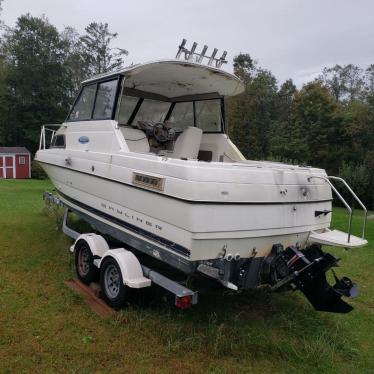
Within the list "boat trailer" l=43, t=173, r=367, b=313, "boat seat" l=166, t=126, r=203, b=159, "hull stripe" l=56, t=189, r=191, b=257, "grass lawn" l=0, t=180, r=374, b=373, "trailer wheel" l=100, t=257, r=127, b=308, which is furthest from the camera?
"boat seat" l=166, t=126, r=203, b=159

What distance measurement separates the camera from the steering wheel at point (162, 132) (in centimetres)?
654

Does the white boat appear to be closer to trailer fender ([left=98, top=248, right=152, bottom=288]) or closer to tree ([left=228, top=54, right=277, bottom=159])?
trailer fender ([left=98, top=248, right=152, bottom=288])

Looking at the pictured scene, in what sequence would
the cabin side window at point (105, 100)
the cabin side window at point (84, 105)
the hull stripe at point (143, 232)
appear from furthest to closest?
the cabin side window at point (84, 105) → the cabin side window at point (105, 100) → the hull stripe at point (143, 232)

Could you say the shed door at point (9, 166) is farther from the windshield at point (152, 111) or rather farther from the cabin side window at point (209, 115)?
the cabin side window at point (209, 115)

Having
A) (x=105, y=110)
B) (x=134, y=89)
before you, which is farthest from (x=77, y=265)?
(x=134, y=89)

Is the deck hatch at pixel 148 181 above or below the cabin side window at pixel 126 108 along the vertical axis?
Result: below

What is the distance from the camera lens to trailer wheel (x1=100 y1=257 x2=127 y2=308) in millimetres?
4404

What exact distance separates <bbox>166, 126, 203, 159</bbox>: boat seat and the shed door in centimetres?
2844

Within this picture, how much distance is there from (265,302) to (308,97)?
32.5 meters

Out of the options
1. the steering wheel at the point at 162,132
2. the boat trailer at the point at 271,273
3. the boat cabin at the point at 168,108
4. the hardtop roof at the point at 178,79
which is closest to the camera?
the boat trailer at the point at 271,273

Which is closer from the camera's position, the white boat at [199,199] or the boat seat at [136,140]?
the white boat at [199,199]

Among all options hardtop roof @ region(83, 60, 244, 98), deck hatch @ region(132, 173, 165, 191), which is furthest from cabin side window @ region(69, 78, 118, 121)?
deck hatch @ region(132, 173, 165, 191)

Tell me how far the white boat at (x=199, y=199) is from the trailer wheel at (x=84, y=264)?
365mm

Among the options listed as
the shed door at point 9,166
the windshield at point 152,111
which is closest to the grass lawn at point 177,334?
the windshield at point 152,111
